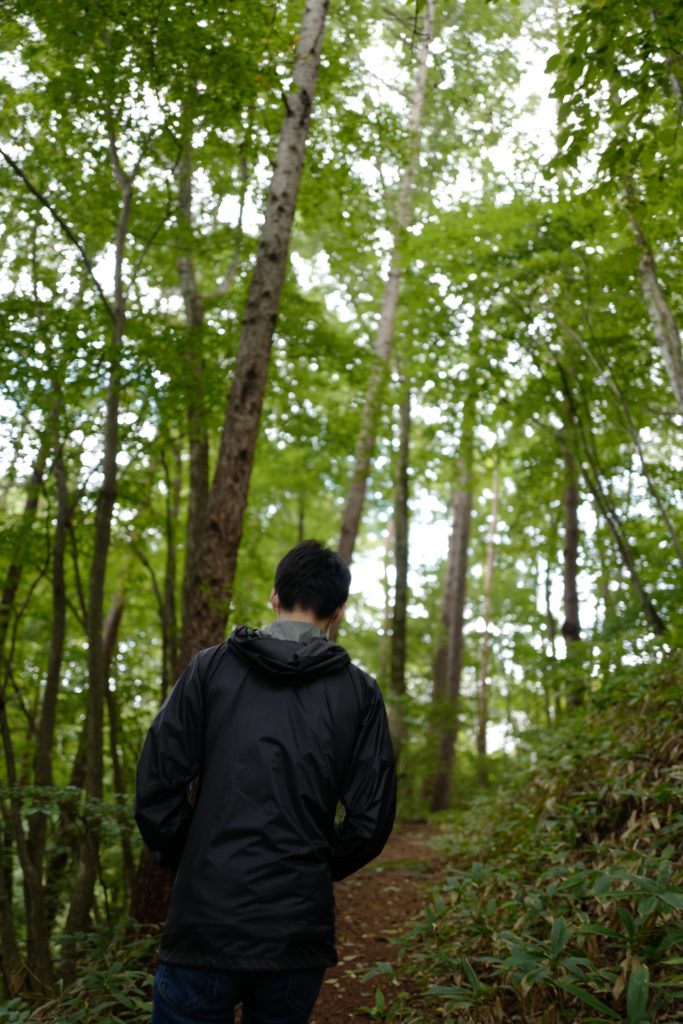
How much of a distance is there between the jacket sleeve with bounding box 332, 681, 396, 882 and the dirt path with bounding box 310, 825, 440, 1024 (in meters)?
2.57

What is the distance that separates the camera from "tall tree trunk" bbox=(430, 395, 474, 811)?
14273 mm

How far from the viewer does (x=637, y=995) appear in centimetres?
294

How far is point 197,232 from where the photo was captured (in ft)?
28.1

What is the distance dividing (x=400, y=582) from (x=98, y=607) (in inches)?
316

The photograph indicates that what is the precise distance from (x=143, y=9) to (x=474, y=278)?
636 cm

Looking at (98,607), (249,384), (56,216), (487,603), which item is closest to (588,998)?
(249,384)

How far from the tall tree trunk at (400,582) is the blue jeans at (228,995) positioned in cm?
1103

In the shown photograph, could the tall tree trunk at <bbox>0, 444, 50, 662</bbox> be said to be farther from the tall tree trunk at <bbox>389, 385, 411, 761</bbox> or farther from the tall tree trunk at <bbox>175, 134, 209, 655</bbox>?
the tall tree trunk at <bbox>389, 385, 411, 761</bbox>

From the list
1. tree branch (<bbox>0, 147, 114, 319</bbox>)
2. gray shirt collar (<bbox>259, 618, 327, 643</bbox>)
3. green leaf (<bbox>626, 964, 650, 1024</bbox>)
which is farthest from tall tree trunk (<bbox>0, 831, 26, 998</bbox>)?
tree branch (<bbox>0, 147, 114, 319</bbox>)

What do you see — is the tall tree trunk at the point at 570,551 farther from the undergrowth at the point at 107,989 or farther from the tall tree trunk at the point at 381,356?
the undergrowth at the point at 107,989

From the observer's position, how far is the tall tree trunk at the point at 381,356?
34.5 ft

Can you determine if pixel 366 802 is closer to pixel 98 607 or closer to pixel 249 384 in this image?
pixel 249 384

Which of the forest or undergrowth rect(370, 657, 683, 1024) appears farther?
the forest

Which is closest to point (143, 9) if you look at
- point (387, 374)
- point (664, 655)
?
point (387, 374)
